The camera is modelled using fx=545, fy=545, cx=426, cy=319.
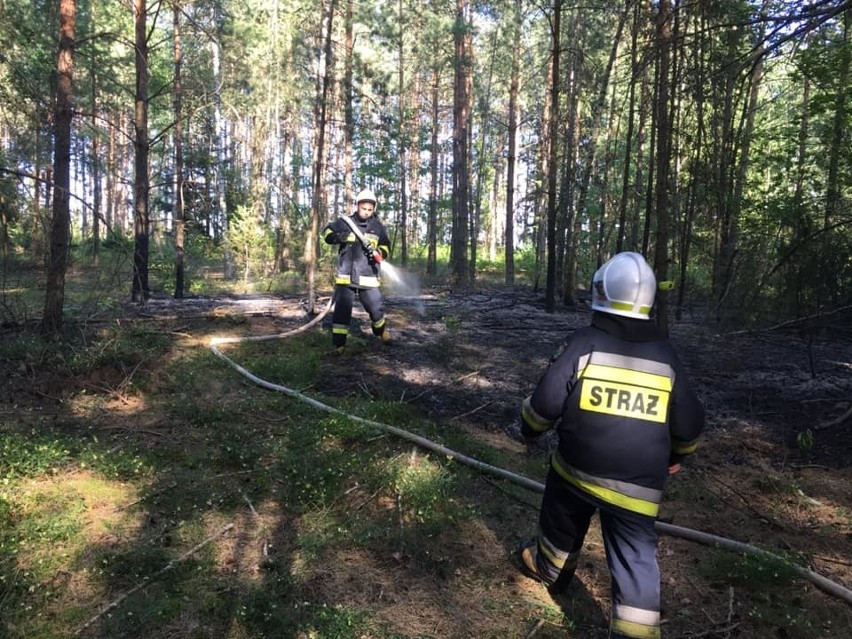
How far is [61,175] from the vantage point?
6629 mm

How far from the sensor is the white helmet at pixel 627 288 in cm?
269

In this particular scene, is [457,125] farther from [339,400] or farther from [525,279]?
[339,400]

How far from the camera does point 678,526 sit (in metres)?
4.03

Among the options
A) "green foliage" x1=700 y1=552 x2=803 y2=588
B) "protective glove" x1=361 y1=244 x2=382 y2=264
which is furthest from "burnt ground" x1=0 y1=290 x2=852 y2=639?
"protective glove" x1=361 y1=244 x2=382 y2=264

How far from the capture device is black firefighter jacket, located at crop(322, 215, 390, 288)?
777cm

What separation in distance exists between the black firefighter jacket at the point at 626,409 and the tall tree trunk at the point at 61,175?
20.9ft

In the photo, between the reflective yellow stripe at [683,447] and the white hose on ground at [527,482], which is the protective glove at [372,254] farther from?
the reflective yellow stripe at [683,447]

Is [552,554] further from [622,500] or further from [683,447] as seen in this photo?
[683,447]

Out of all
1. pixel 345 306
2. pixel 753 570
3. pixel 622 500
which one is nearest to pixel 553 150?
pixel 345 306

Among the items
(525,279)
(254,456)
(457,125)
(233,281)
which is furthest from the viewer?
(525,279)

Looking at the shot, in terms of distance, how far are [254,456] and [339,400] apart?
1426mm

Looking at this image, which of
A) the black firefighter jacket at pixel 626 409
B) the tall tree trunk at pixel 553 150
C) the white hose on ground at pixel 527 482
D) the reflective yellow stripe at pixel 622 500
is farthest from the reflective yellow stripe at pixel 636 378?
the tall tree trunk at pixel 553 150

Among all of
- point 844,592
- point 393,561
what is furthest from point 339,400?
point 844,592

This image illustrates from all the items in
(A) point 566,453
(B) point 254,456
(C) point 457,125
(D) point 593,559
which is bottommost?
(D) point 593,559
